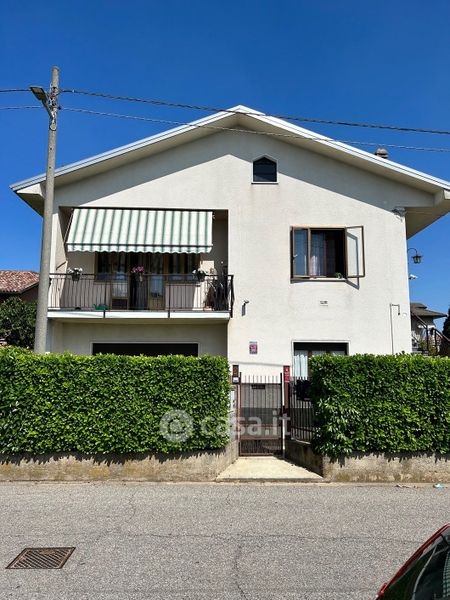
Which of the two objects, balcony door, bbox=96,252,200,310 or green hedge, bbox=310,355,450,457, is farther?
balcony door, bbox=96,252,200,310

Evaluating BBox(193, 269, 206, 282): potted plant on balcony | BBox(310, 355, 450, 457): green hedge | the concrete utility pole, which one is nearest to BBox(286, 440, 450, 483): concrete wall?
BBox(310, 355, 450, 457): green hedge

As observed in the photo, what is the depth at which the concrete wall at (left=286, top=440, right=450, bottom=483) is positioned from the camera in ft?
27.8

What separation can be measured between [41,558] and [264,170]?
12.0m

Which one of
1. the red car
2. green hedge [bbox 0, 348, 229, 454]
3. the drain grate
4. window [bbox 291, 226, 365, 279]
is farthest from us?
window [bbox 291, 226, 365, 279]

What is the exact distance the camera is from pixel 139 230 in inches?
526

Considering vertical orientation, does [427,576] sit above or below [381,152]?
below

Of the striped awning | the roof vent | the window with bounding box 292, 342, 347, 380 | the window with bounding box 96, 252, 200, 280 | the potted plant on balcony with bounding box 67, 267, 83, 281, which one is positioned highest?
the roof vent

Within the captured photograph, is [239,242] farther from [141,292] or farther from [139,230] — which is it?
[141,292]

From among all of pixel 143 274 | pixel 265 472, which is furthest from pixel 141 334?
pixel 265 472

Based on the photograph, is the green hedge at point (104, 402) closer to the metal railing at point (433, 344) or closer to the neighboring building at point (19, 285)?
the metal railing at point (433, 344)

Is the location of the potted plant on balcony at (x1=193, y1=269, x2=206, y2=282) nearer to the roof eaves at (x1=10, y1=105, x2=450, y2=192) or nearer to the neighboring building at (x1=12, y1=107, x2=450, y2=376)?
the neighboring building at (x1=12, y1=107, x2=450, y2=376)

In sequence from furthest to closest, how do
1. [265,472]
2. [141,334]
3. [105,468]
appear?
[141,334] < [265,472] < [105,468]

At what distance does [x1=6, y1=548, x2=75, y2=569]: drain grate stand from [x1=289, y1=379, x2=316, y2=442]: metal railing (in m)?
5.43

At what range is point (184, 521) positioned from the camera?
6129 mm
